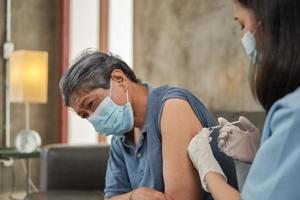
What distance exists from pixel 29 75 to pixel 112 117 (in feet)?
7.29

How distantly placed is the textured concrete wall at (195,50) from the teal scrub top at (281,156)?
1.74 metres

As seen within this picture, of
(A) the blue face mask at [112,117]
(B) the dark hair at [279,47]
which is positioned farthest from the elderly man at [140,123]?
(B) the dark hair at [279,47]

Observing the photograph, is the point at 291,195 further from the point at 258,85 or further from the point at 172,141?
the point at 172,141

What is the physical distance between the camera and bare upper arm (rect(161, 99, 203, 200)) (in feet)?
4.23

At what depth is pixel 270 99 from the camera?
89 centimetres

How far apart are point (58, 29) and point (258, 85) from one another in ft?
13.1

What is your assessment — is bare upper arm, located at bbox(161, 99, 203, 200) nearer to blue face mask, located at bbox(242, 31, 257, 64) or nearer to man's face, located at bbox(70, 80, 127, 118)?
man's face, located at bbox(70, 80, 127, 118)

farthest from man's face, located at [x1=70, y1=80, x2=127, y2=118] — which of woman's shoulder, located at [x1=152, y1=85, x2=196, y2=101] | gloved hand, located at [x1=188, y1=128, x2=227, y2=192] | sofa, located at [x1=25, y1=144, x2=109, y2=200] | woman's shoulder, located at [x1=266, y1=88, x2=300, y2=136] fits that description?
sofa, located at [x1=25, y1=144, x2=109, y2=200]

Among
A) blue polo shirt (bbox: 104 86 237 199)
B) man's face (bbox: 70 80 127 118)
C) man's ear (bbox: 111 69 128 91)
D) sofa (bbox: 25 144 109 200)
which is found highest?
man's ear (bbox: 111 69 128 91)

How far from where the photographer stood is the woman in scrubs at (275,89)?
2.57ft

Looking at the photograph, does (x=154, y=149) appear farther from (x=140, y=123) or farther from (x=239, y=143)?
(x=239, y=143)

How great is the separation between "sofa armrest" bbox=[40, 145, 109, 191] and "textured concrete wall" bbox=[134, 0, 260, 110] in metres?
0.76

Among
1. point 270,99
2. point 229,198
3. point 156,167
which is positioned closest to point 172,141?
point 156,167

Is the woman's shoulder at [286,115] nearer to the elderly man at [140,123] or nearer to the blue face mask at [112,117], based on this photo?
the elderly man at [140,123]
